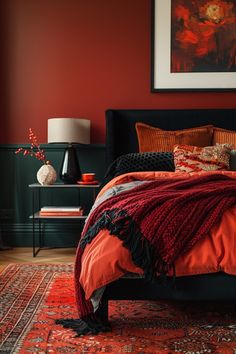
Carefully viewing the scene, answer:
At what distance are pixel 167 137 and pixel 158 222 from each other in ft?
7.48

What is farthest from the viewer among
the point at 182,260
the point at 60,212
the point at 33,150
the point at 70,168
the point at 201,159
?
the point at 33,150

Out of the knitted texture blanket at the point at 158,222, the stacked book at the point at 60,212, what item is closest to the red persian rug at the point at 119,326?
the knitted texture blanket at the point at 158,222

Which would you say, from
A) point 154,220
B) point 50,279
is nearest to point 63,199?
point 50,279

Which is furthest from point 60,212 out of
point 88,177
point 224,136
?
point 224,136

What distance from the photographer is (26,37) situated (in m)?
4.86

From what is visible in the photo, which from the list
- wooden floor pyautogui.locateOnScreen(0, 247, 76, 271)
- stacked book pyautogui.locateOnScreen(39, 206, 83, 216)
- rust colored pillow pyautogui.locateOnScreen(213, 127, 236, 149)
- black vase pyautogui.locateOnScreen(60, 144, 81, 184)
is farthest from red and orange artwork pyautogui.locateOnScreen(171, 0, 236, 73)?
wooden floor pyautogui.locateOnScreen(0, 247, 76, 271)

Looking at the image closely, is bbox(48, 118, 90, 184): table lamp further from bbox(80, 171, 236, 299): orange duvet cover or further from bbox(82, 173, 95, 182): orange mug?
bbox(80, 171, 236, 299): orange duvet cover

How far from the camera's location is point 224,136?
4.58 meters

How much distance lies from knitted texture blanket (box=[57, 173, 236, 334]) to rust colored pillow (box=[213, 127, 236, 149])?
1.94 metres

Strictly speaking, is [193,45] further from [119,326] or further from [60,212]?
[119,326]

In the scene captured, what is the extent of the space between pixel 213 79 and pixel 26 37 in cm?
188

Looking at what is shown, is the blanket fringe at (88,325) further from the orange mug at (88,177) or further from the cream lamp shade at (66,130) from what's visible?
the cream lamp shade at (66,130)

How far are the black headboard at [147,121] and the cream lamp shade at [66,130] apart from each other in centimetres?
34

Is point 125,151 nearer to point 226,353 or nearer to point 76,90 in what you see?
point 76,90
